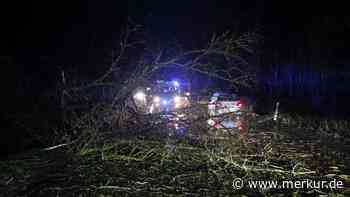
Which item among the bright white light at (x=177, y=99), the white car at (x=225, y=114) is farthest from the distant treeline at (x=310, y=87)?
the bright white light at (x=177, y=99)

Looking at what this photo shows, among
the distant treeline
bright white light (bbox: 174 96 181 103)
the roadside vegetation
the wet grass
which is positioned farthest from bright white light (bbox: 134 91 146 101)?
the distant treeline

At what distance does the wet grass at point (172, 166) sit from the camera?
527cm

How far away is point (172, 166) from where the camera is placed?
643 centimetres

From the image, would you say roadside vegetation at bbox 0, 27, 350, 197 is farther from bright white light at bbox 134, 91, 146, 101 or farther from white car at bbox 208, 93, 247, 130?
bright white light at bbox 134, 91, 146, 101

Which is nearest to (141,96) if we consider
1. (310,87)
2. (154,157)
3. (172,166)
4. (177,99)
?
(177,99)

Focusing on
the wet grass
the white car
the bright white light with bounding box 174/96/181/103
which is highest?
the bright white light with bounding box 174/96/181/103

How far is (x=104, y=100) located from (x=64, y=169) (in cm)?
228

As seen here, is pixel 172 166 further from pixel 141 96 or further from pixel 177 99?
pixel 177 99

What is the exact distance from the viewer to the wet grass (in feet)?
17.3

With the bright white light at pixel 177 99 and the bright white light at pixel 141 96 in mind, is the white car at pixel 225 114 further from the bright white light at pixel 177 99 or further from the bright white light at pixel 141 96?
the bright white light at pixel 141 96

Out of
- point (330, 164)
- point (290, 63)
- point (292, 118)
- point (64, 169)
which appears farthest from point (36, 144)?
point (290, 63)

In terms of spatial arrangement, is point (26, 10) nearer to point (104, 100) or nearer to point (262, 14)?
point (104, 100)

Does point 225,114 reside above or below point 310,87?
below

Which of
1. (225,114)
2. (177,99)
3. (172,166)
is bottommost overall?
(172,166)
